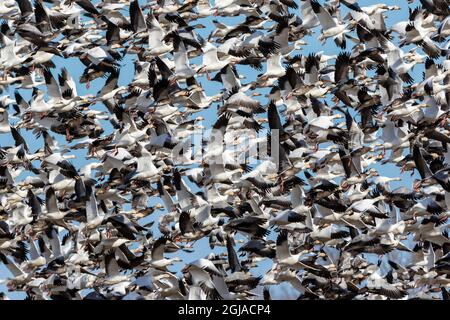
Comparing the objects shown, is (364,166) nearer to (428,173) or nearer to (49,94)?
(428,173)

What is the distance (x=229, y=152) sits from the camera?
92.1 ft

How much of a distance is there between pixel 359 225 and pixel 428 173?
1.64 meters

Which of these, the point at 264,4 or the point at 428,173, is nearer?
the point at 428,173

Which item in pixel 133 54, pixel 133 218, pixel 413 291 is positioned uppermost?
pixel 133 54

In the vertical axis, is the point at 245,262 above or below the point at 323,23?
below

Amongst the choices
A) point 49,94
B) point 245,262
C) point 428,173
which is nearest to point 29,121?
point 49,94

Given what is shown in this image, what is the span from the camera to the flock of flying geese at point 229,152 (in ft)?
88.3

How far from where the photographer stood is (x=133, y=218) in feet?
96.9

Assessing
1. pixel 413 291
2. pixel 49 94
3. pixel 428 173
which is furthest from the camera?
pixel 413 291

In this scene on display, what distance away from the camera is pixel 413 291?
31.0 metres

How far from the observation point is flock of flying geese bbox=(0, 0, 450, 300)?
26906 mm

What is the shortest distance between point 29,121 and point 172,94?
255 cm
